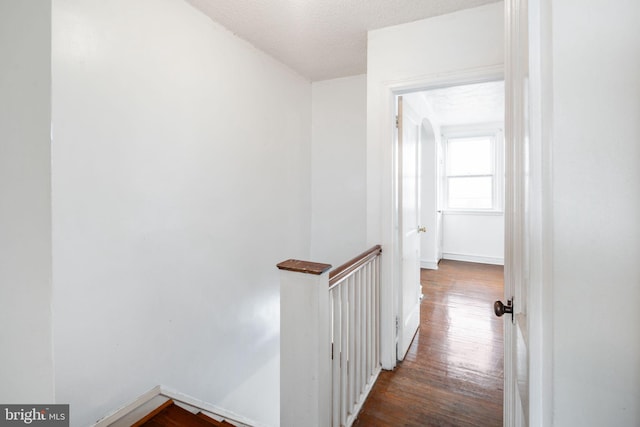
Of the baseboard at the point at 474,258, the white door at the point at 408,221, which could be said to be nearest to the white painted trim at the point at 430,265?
the baseboard at the point at 474,258

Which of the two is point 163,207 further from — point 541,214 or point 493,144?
point 493,144

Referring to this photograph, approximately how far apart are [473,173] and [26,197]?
5.97 m

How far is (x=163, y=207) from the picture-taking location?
1.81 m

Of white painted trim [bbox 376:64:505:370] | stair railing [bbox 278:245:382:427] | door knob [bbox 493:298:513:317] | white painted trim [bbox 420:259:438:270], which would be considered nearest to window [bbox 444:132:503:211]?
white painted trim [bbox 420:259:438:270]

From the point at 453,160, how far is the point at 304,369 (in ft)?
17.5

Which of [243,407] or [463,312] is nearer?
[243,407]

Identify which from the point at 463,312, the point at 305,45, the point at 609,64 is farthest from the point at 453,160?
the point at 609,64

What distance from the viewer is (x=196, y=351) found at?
2037 mm

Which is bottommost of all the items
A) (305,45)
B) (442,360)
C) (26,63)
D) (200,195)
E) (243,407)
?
(243,407)

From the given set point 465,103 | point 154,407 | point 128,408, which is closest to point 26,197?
point 128,408

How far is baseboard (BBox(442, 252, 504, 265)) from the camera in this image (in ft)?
17.1

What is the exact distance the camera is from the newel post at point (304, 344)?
1.21m

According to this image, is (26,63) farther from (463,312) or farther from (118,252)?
(463,312)

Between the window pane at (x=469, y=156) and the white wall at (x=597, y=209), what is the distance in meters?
5.55
